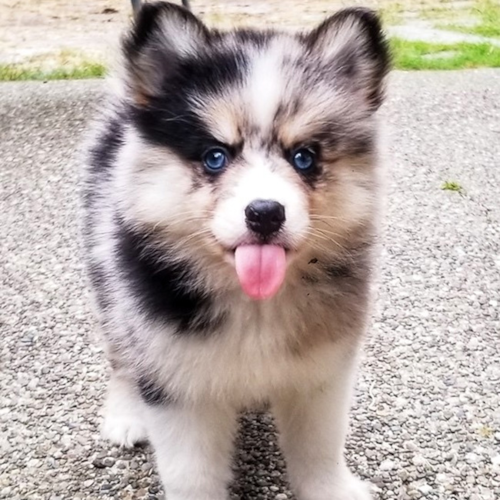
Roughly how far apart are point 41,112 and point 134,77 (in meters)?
4.78

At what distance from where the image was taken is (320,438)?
2252 millimetres

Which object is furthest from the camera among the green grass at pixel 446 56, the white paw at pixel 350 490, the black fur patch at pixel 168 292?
the green grass at pixel 446 56

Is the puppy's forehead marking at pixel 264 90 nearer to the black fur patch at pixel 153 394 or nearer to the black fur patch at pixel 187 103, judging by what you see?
the black fur patch at pixel 187 103

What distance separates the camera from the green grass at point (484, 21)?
9.25 metres

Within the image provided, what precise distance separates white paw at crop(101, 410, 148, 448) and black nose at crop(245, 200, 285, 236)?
3.97 feet

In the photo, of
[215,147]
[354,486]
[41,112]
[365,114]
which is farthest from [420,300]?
[41,112]

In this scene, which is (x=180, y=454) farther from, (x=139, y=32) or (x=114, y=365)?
(x=139, y=32)

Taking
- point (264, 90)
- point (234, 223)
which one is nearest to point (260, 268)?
point (234, 223)

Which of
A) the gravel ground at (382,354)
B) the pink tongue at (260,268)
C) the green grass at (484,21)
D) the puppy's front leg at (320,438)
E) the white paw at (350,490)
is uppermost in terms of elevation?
the pink tongue at (260,268)

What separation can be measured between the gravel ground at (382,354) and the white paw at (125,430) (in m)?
0.04

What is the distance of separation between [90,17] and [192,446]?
8.96 metres

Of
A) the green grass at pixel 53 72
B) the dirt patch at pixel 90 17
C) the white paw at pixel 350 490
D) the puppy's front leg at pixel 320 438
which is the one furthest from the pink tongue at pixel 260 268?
the dirt patch at pixel 90 17

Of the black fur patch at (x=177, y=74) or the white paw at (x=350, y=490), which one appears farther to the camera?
the white paw at (x=350, y=490)

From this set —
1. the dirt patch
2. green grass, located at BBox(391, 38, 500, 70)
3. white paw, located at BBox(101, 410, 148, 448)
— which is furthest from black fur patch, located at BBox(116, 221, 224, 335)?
the dirt patch
